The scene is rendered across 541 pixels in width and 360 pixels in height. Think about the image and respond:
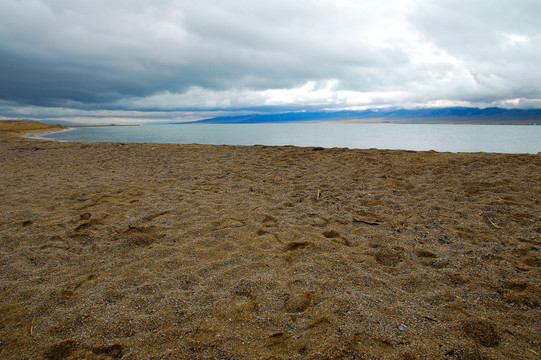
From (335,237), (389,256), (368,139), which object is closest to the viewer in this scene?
(389,256)

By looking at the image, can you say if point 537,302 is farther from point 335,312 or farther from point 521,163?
point 521,163

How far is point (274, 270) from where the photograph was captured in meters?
2.96

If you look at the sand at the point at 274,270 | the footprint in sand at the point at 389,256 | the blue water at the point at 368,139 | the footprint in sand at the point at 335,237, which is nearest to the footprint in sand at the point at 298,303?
the sand at the point at 274,270

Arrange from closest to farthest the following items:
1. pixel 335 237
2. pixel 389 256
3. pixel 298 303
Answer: pixel 298 303 → pixel 389 256 → pixel 335 237

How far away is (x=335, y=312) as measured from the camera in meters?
2.30

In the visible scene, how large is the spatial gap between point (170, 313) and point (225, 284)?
563 mm

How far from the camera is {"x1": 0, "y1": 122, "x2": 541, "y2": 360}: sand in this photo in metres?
2.04

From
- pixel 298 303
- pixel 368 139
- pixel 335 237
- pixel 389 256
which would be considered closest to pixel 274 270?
pixel 298 303

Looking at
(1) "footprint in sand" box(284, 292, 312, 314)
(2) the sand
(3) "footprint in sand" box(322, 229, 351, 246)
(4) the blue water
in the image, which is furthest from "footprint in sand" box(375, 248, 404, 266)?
(4) the blue water

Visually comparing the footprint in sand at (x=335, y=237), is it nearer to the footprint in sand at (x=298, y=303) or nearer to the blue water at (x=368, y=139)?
the footprint in sand at (x=298, y=303)

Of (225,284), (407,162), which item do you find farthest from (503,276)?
(407,162)

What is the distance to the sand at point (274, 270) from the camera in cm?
204

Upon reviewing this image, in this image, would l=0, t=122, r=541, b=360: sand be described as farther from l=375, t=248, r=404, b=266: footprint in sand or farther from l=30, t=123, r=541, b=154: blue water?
l=30, t=123, r=541, b=154: blue water

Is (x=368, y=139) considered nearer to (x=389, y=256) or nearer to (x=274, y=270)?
(x=389, y=256)
